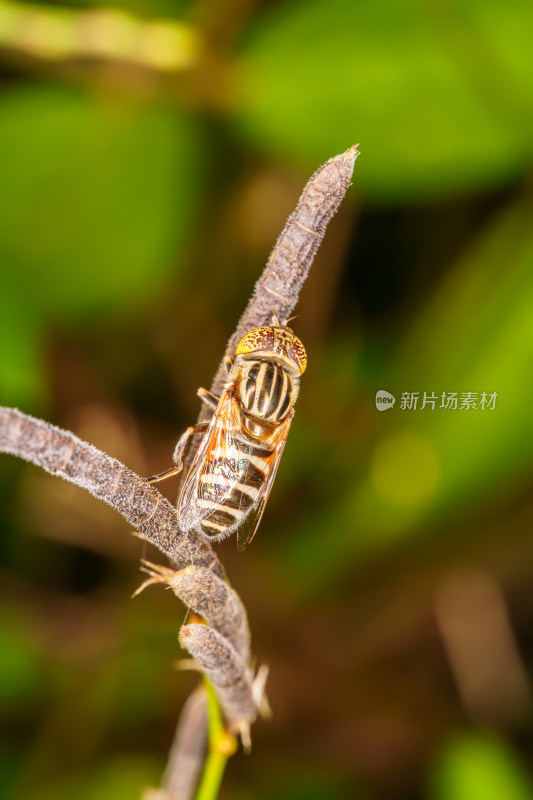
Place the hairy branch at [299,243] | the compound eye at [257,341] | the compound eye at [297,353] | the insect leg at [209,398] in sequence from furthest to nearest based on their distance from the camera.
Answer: the compound eye at [297,353] < the compound eye at [257,341] < the insect leg at [209,398] < the hairy branch at [299,243]

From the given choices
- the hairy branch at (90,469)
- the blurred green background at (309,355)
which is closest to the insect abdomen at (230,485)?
the hairy branch at (90,469)

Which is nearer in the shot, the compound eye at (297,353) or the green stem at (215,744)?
the green stem at (215,744)

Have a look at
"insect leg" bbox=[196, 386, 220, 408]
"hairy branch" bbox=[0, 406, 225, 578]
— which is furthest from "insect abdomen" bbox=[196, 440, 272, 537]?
"hairy branch" bbox=[0, 406, 225, 578]

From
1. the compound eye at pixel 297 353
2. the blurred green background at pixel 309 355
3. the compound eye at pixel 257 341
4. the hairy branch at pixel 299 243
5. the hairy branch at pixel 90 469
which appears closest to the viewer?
the hairy branch at pixel 90 469

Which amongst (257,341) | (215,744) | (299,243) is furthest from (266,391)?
(215,744)

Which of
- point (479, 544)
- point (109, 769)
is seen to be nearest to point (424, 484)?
point (479, 544)

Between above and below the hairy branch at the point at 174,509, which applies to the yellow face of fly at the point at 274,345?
above

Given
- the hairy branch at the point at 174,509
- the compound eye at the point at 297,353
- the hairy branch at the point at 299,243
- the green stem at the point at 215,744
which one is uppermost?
the compound eye at the point at 297,353

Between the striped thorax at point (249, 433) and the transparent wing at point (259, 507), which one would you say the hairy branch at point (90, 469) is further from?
the transparent wing at point (259, 507)

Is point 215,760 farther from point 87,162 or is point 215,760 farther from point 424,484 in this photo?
point 87,162
